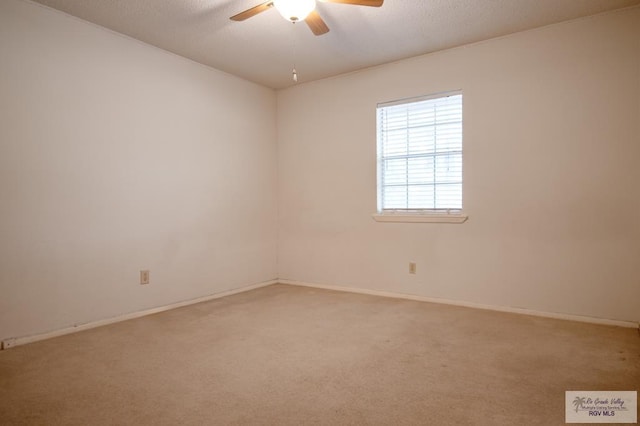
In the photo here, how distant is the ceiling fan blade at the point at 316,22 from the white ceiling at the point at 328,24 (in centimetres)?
31

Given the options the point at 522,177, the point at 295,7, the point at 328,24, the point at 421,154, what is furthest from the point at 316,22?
the point at 522,177

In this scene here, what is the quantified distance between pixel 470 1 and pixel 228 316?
3.20 meters

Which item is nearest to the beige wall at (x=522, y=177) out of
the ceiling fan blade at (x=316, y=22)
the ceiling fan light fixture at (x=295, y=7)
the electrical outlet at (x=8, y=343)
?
the ceiling fan blade at (x=316, y=22)

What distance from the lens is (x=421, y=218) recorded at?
152 inches

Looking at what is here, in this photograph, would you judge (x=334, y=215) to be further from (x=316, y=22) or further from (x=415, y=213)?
(x=316, y=22)

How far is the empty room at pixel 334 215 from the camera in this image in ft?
6.62

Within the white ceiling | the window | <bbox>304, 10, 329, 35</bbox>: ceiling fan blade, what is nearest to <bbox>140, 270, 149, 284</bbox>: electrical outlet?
the white ceiling

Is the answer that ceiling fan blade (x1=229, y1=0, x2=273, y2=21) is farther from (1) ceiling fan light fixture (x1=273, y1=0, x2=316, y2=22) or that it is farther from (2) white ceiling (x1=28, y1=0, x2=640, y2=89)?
(2) white ceiling (x1=28, y1=0, x2=640, y2=89)

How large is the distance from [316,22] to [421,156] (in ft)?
6.07

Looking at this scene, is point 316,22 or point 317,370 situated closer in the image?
point 317,370

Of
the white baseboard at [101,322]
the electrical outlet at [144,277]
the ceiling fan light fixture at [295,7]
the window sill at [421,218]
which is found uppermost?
the ceiling fan light fixture at [295,7]

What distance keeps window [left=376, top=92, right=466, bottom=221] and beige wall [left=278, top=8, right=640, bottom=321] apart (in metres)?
0.11

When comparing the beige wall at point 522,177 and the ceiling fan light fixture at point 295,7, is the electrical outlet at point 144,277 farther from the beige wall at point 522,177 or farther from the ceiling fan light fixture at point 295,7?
the ceiling fan light fixture at point 295,7

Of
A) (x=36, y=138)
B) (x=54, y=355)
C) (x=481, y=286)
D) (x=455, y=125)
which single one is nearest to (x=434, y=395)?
(x=481, y=286)
